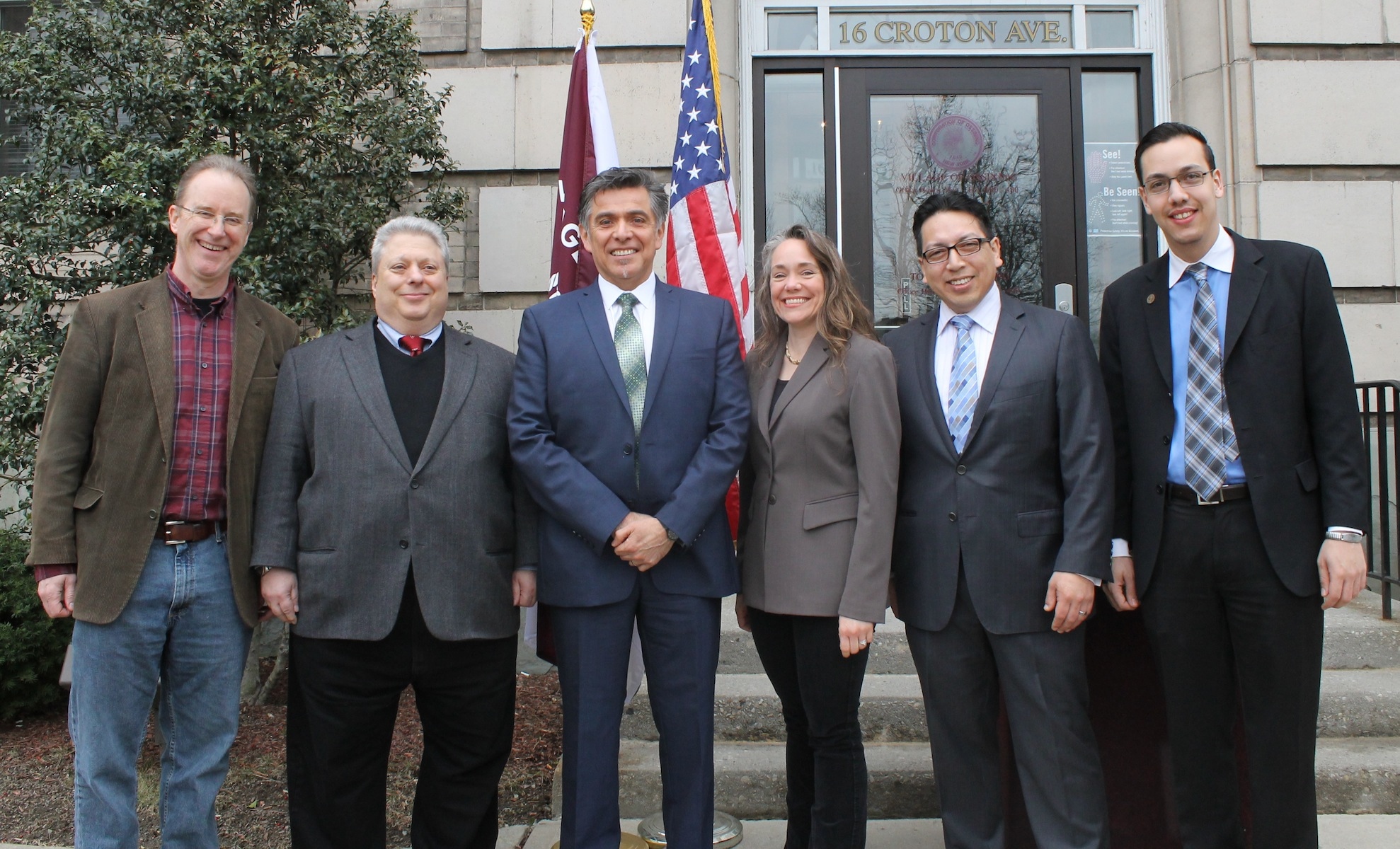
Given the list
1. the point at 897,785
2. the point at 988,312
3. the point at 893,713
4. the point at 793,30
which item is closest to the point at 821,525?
the point at 988,312

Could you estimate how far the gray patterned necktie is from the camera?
2.73 meters

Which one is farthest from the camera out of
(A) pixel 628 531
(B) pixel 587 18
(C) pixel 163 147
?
(B) pixel 587 18

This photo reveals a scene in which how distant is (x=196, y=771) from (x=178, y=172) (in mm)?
2802

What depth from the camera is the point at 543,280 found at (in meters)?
5.88

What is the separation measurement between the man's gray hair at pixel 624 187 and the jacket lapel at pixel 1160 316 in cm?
158

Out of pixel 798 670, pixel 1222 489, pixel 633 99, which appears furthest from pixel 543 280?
pixel 1222 489

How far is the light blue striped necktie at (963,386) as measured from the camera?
2863 mm

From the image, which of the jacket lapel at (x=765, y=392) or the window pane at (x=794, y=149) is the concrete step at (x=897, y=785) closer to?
the jacket lapel at (x=765, y=392)

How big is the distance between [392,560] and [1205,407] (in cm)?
247

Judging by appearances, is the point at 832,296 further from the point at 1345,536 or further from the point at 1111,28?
the point at 1111,28

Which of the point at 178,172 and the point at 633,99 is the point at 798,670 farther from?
the point at 633,99

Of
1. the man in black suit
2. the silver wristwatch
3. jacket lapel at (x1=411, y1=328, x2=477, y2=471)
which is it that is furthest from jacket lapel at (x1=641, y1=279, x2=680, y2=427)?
the silver wristwatch

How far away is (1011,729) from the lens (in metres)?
2.79

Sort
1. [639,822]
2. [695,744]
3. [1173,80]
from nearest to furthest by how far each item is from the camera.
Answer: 1. [695,744]
2. [639,822]
3. [1173,80]
